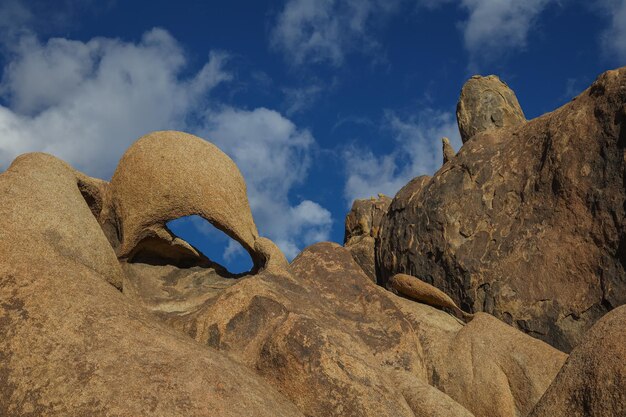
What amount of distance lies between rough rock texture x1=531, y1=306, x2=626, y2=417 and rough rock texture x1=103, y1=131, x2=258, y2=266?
5.55 metres

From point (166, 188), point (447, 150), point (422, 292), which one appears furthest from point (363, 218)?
point (166, 188)

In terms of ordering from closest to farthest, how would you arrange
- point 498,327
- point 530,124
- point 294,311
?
point 294,311 < point 498,327 < point 530,124

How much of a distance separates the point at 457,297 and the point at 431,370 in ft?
4.87

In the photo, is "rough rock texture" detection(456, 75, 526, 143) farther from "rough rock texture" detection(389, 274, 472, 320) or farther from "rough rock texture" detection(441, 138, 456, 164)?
"rough rock texture" detection(389, 274, 472, 320)

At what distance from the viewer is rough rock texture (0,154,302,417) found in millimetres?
5012

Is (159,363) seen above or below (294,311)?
below

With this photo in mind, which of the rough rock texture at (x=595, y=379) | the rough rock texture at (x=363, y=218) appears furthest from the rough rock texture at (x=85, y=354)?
the rough rock texture at (x=363, y=218)

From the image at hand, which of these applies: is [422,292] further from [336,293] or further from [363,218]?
[363,218]

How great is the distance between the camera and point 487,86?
45.0ft

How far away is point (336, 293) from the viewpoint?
9.25m

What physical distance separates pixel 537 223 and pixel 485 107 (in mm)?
4583

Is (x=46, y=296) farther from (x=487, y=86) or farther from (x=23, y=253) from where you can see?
(x=487, y=86)

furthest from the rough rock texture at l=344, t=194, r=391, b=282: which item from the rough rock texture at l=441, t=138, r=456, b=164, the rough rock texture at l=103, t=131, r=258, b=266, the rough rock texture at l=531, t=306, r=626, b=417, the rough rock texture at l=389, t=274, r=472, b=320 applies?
the rough rock texture at l=531, t=306, r=626, b=417

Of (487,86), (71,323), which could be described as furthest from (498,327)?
(487,86)
